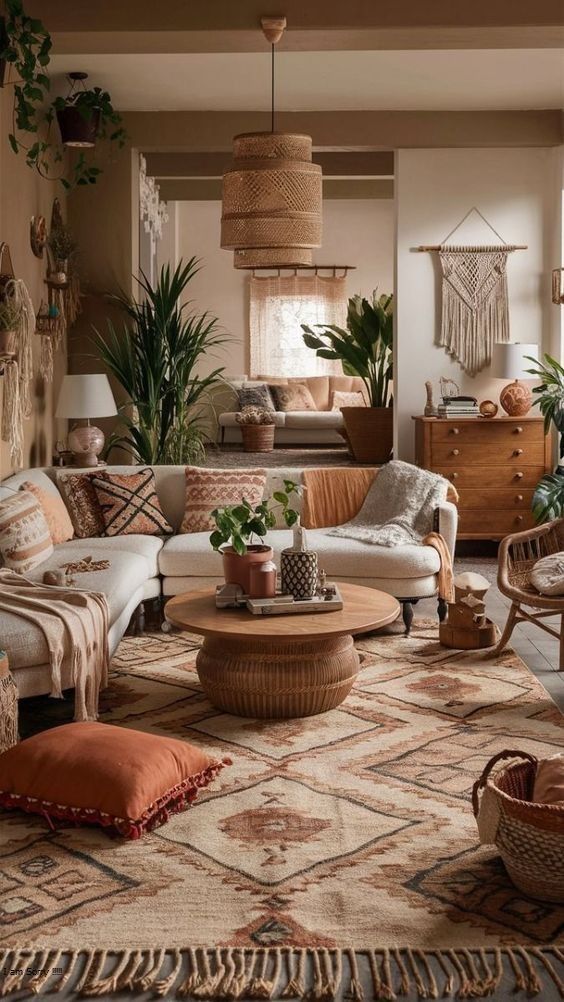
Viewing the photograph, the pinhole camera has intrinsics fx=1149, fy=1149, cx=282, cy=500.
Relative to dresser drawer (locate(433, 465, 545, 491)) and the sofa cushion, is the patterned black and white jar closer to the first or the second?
the sofa cushion

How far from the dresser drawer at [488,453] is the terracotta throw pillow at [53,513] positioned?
270 centimetres

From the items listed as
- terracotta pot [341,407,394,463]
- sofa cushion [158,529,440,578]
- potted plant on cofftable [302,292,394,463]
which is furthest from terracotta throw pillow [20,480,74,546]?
terracotta pot [341,407,394,463]

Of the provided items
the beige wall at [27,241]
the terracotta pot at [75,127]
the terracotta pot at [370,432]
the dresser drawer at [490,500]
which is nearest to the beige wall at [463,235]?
the dresser drawer at [490,500]

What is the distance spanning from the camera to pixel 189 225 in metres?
13.7

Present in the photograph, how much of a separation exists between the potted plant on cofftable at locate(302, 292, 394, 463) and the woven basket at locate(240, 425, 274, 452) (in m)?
2.23

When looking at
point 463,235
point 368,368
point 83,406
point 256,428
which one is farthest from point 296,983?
point 256,428

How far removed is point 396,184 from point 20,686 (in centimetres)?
494

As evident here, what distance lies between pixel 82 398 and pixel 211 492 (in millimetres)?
946

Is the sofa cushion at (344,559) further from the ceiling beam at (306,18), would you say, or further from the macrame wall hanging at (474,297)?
the macrame wall hanging at (474,297)

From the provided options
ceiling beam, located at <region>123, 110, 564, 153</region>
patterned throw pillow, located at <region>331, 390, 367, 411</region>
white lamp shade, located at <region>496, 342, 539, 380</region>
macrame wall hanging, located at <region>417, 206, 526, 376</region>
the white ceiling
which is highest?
the white ceiling

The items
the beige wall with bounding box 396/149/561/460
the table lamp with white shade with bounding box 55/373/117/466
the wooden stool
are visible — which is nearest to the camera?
the wooden stool

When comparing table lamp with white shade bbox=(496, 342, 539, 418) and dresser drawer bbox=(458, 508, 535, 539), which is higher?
table lamp with white shade bbox=(496, 342, 539, 418)

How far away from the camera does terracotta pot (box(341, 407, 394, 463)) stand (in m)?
9.60

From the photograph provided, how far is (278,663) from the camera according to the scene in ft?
13.2
